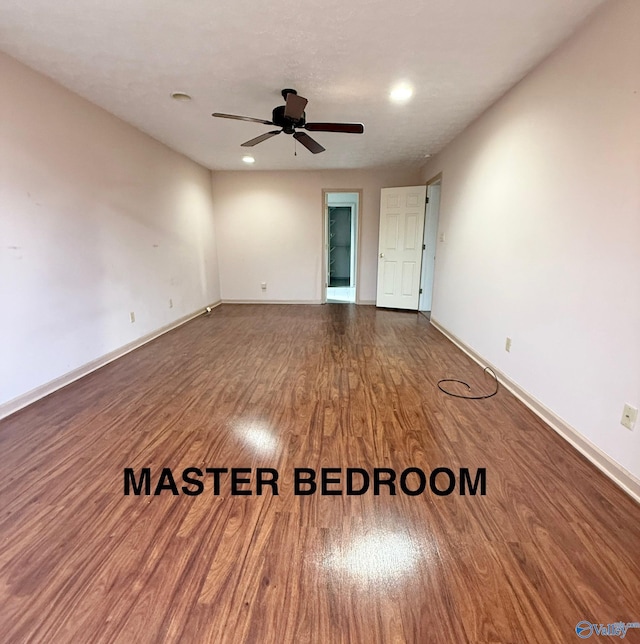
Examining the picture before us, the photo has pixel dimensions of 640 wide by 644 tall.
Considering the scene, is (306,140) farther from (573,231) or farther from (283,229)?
(283,229)

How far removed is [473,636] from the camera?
1.00 m

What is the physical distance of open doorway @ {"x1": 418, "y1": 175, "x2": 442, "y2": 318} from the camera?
5.28 metres

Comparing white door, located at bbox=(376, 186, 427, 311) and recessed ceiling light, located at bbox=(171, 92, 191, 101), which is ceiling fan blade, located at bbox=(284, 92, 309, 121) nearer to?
recessed ceiling light, located at bbox=(171, 92, 191, 101)

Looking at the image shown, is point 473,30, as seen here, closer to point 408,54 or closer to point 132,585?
A: point 408,54

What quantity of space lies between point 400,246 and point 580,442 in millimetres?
4256

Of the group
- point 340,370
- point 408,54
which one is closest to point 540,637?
point 340,370

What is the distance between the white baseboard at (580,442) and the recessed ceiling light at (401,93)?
2.51 m

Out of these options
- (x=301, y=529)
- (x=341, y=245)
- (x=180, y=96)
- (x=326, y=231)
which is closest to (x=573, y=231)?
(x=301, y=529)

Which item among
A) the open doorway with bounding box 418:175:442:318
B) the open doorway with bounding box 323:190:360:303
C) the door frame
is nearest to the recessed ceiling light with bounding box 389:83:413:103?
the open doorway with bounding box 418:175:442:318

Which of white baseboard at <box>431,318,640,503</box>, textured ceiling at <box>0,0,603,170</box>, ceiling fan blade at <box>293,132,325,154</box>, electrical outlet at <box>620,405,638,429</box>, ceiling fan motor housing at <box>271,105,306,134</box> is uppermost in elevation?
textured ceiling at <box>0,0,603,170</box>

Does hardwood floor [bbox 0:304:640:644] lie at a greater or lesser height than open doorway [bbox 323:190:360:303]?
lesser

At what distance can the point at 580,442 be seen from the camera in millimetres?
1911

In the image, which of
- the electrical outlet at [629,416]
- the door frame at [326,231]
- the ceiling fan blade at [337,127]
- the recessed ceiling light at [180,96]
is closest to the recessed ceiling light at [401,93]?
the ceiling fan blade at [337,127]

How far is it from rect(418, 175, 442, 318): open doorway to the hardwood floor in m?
3.22
